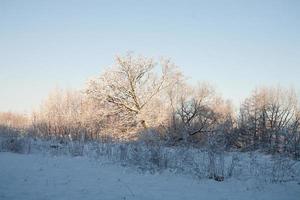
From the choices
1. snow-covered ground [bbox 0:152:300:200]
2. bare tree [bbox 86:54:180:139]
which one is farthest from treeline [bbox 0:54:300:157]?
snow-covered ground [bbox 0:152:300:200]

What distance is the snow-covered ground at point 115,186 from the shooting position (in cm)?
861

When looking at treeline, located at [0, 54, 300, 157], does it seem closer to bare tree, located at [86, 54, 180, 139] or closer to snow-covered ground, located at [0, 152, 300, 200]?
bare tree, located at [86, 54, 180, 139]

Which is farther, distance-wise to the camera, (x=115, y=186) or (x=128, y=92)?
(x=128, y=92)

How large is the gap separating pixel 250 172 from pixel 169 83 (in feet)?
80.9

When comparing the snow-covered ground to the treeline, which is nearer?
the snow-covered ground

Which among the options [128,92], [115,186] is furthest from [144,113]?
[115,186]

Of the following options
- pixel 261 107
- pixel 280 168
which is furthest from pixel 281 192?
pixel 261 107

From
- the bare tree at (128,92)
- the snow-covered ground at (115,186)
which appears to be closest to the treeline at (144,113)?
the bare tree at (128,92)

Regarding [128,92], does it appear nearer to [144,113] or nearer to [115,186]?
[144,113]

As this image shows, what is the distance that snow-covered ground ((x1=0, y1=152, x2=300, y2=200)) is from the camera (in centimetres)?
861

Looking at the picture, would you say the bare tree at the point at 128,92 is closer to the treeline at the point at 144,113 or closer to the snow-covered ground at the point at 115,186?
the treeline at the point at 144,113

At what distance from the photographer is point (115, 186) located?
9906 millimetres

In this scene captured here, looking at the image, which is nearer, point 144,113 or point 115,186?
point 115,186

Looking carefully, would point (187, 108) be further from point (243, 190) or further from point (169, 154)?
point (243, 190)
